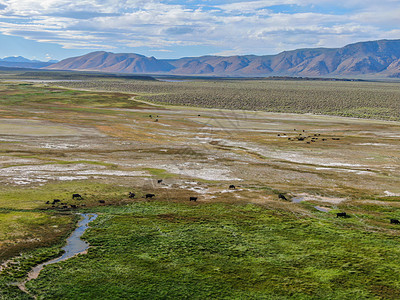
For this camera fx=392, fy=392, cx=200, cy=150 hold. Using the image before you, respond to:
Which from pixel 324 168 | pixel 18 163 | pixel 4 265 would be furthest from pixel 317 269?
pixel 18 163

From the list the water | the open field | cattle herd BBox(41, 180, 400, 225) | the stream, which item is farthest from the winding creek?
the stream

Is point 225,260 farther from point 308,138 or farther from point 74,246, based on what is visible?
point 308,138

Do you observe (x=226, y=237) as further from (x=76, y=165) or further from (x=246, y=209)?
(x=76, y=165)

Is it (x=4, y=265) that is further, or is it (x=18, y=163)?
(x=18, y=163)

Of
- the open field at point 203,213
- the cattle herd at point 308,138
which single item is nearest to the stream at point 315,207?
the open field at point 203,213

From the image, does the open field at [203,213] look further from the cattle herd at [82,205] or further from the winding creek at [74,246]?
the winding creek at [74,246]

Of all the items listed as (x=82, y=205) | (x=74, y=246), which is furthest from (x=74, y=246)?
(x=82, y=205)
